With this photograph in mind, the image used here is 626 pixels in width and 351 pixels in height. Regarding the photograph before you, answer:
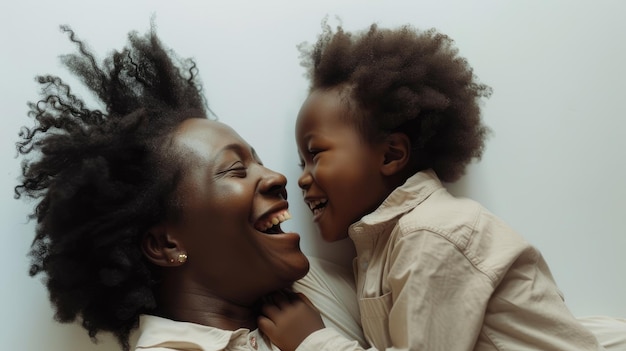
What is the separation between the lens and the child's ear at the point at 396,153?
124 cm

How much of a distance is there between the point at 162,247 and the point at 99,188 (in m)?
0.17

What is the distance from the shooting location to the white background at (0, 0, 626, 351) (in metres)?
1.39

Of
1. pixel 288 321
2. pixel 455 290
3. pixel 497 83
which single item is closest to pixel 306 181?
pixel 288 321

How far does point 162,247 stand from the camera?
1.17m

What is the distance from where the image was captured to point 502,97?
1498 mm

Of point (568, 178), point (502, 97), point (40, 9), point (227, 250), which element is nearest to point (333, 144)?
point (227, 250)

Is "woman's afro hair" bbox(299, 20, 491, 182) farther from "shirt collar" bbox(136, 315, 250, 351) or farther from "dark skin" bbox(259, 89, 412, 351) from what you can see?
"shirt collar" bbox(136, 315, 250, 351)

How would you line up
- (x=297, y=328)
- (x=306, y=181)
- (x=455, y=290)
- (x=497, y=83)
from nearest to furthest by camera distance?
1. (x=455, y=290)
2. (x=297, y=328)
3. (x=306, y=181)
4. (x=497, y=83)

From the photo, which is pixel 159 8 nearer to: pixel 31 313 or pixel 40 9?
pixel 40 9

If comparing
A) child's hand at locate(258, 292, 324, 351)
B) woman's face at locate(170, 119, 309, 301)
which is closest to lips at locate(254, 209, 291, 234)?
woman's face at locate(170, 119, 309, 301)

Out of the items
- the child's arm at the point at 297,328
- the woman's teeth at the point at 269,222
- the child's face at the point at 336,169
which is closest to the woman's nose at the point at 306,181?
the child's face at the point at 336,169

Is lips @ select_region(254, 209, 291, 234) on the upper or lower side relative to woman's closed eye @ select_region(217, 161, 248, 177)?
lower

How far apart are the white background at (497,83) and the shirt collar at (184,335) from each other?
14.1 inches

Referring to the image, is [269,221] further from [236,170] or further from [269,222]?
[236,170]
